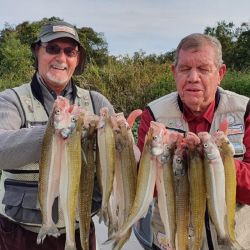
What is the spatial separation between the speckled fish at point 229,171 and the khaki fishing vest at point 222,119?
0.73 m

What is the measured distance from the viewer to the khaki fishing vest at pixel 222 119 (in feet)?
11.3

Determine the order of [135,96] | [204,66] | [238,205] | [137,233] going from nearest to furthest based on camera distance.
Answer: [204,66], [238,205], [137,233], [135,96]

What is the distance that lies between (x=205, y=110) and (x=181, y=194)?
1.00 meters

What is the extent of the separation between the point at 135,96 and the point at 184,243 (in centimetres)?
1604

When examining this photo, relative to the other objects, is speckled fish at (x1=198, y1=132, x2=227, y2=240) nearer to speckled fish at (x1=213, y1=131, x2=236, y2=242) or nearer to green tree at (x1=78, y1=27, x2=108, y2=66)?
speckled fish at (x1=213, y1=131, x2=236, y2=242)

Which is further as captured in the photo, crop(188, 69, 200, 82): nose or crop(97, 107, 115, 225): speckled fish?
crop(188, 69, 200, 82): nose

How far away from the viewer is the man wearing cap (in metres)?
3.57

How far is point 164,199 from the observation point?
273 cm

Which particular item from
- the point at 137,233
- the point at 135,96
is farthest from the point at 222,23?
the point at 137,233

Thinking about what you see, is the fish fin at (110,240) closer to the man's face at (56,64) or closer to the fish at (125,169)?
the fish at (125,169)

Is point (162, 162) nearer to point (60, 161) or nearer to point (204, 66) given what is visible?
point (60, 161)

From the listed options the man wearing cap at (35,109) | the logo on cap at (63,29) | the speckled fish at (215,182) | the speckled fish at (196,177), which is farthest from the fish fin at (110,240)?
the logo on cap at (63,29)

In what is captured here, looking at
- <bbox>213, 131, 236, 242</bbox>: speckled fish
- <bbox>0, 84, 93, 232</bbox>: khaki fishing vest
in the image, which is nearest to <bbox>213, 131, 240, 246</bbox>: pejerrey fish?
<bbox>213, 131, 236, 242</bbox>: speckled fish

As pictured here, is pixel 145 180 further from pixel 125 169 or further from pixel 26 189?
pixel 26 189
